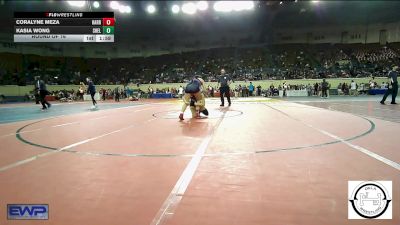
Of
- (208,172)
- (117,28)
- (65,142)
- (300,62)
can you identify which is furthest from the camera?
(117,28)

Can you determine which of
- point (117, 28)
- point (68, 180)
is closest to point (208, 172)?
point (68, 180)

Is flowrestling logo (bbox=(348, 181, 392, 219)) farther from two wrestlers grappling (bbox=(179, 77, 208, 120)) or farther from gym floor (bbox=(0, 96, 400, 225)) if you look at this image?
two wrestlers grappling (bbox=(179, 77, 208, 120))

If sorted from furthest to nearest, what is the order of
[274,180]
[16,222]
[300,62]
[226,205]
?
[300,62], [274,180], [226,205], [16,222]

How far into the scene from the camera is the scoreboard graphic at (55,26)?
1364 centimetres

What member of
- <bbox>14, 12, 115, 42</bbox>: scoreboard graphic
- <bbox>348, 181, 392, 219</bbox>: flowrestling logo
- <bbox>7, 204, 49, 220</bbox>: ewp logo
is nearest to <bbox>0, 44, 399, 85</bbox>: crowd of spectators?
<bbox>14, 12, 115, 42</bbox>: scoreboard graphic

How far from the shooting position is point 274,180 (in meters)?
3.45

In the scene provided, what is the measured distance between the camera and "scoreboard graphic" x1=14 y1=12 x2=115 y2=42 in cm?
1364

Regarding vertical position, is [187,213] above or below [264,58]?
below

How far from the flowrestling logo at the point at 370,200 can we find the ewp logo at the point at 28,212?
2.73 m

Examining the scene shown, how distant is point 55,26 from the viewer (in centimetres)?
1366

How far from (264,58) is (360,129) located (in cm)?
3246

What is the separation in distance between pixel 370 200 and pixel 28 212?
3207 millimetres

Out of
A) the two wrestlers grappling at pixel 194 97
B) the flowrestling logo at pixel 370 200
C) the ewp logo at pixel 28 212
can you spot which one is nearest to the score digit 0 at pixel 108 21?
the two wrestlers grappling at pixel 194 97

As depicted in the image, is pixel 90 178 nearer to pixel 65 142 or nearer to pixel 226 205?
pixel 226 205
